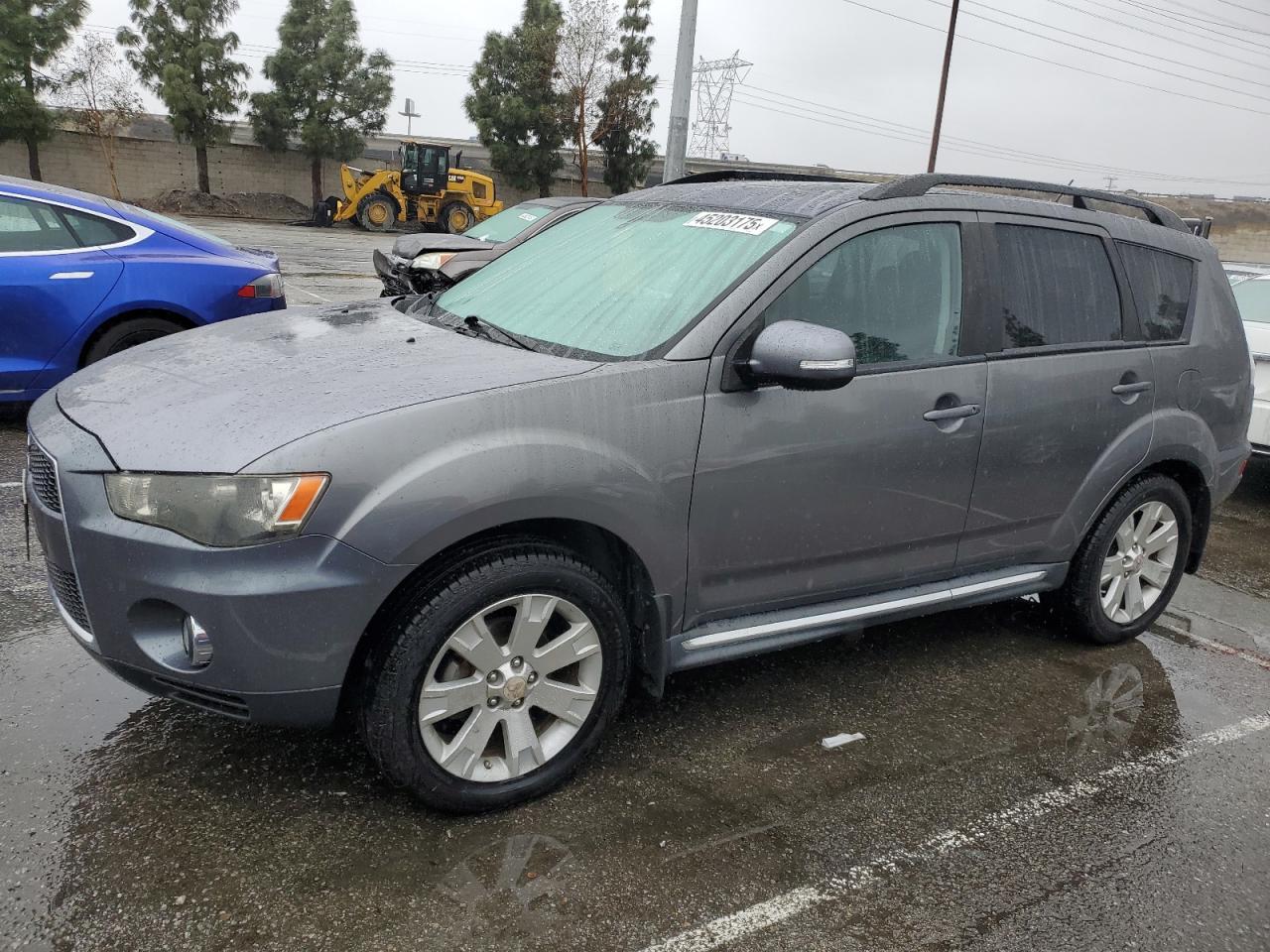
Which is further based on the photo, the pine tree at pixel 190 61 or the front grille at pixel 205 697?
the pine tree at pixel 190 61

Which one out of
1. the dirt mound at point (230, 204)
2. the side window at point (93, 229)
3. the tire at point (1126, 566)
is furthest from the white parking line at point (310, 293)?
the dirt mound at point (230, 204)

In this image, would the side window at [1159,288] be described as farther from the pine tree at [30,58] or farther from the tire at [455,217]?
the pine tree at [30,58]

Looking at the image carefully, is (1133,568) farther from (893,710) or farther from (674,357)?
(674,357)

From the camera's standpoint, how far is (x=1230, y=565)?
18.8 feet

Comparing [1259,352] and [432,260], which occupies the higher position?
Result: [1259,352]

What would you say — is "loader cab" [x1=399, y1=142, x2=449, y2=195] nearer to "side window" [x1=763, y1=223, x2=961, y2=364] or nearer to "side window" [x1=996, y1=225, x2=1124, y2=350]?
"side window" [x1=996, y1=225, x2=1124, y2=350]

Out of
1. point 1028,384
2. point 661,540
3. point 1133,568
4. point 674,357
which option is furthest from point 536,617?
point 1133,568

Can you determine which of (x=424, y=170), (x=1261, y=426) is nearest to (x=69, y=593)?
(x=1261, y=426)

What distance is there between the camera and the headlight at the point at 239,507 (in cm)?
237

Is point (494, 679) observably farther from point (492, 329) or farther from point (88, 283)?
point (88, 283)

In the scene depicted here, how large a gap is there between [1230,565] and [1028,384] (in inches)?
119

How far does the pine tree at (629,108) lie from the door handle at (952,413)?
142 ft

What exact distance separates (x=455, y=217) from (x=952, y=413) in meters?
32.0

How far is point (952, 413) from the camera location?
3.39 metres
